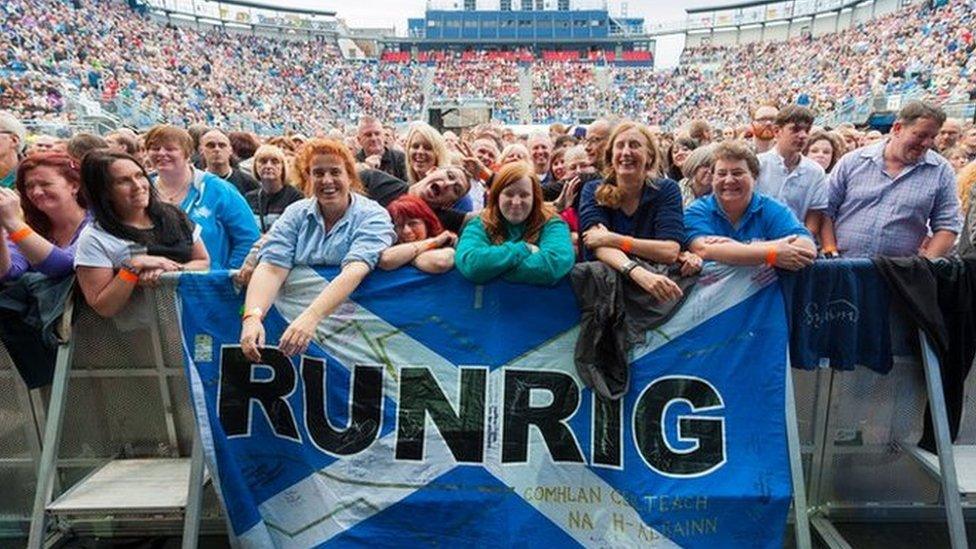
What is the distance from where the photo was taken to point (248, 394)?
8.81 feet

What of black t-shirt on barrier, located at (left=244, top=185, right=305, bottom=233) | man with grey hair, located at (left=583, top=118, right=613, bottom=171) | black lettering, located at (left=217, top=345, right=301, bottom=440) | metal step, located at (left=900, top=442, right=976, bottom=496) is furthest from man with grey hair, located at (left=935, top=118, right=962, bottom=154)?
black lettering, located at (left=217, top=345, right=301, bottom=440)

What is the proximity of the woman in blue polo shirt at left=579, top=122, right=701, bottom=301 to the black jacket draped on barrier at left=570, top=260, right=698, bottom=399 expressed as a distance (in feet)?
0.33

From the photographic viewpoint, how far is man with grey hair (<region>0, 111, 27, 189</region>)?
12.8 ft

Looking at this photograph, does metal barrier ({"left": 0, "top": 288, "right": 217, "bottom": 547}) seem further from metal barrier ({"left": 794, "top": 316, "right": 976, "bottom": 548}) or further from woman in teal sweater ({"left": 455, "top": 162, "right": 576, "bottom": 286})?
metal barrier ({"left": 794, "top": 316, "right": 976, "bottom": 548})

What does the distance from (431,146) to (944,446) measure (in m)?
3.17

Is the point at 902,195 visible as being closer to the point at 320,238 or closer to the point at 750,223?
the point at 750,223

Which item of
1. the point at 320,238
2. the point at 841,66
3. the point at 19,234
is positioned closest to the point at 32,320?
the point at 19,234

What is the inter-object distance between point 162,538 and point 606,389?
7.57ft

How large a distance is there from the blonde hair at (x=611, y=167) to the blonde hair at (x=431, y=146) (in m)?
1.38

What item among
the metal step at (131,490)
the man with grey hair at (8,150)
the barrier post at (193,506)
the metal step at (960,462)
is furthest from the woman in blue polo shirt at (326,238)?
the metal step at (960,462)

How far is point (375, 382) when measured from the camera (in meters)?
2.69

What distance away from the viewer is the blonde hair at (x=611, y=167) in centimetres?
285

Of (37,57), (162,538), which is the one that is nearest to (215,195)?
(162,538)

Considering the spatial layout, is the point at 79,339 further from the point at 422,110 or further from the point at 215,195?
the point at 422,110
